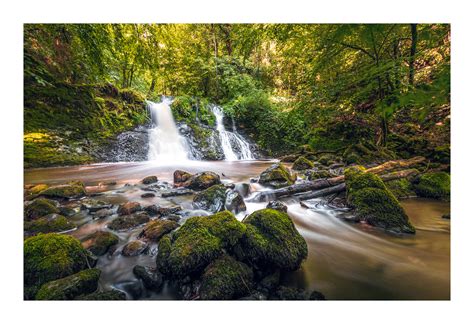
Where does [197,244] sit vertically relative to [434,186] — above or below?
below

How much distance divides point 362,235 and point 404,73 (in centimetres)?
232

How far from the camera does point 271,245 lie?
192 cm

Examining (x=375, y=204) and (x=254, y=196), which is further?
(x=254, y=196)

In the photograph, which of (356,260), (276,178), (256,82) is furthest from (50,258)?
(256,82)

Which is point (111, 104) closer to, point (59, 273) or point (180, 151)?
point (180, 151)

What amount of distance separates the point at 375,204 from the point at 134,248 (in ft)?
10.2

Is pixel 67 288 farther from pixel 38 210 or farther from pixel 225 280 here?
pixel 38 210

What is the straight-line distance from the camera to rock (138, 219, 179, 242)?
238 cm

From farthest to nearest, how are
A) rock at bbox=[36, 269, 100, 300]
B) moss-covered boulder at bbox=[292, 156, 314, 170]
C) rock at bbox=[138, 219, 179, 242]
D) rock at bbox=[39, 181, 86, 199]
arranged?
moss-covered boulder at bbox=[292, 156, 314, 170] → rock at bbox=[39, 181, 86, 199] → rock at bbox=[138, 219, 179, 242] → rock at bbox=[36, 269, 100, 300]

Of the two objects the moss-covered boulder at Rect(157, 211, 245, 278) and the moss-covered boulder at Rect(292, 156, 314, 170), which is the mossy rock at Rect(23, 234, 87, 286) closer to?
the moss-covered boulder at Rect(157, 211, 245, 278)

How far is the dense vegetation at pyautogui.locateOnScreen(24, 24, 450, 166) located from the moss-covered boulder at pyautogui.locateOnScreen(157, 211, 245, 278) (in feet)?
5.88

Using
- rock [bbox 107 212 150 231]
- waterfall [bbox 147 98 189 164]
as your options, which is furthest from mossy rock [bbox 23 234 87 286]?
waterfall [bbox 147 98 189 164]

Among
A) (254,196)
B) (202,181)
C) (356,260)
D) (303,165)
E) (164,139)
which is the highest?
(164,139)
